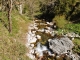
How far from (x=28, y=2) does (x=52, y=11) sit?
14.2ft

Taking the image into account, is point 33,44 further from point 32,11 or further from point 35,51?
point 32,11

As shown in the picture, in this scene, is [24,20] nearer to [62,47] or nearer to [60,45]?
[60,45]

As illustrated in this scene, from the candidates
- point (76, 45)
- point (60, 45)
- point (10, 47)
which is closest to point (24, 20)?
point (60, 45)

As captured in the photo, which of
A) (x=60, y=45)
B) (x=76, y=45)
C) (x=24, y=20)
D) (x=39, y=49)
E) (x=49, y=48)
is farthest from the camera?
(x=24, y=20)

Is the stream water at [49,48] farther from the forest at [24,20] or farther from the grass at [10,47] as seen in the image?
the grass at [10,47]

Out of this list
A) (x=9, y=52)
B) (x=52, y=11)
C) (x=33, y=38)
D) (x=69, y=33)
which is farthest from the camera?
(x=52, y=11)

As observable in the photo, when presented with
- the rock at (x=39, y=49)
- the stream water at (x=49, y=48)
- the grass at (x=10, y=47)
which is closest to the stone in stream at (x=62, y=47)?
the stream water at (x=49, y=48)

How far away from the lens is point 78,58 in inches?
638

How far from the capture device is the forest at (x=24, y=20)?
15917mm

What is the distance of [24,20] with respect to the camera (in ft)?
86.9

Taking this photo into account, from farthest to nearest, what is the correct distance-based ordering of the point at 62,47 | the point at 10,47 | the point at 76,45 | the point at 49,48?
the point at 76,45 → the point at 49,48 → the point at 62,47 → the point at 10,47

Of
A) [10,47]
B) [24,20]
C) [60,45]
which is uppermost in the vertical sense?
[10,47]

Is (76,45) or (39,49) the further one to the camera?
(76,45)

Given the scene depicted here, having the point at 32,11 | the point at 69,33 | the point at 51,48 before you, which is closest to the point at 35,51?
the point at 51,48
